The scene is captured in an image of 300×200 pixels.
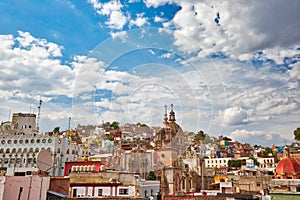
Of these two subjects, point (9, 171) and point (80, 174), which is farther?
point (80, 174)

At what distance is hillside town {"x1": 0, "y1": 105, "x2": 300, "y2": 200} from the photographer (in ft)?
55.3

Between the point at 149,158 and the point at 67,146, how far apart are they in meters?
15.6

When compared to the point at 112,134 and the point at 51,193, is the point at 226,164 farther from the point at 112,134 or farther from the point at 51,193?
the point at 51,193

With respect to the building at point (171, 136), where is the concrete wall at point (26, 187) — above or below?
below

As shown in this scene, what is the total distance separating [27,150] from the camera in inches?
1941

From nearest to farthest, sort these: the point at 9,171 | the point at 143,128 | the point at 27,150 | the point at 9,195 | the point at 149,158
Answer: the point at 9,195 → the point at 9,171 → the point at 27,150 → the point at 149,158 → the point at 143,128

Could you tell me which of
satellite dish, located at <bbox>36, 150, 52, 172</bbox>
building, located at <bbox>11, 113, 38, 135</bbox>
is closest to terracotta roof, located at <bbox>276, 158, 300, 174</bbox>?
satellite dish, located at <bbox>36, 150, 52, 172</bbox>

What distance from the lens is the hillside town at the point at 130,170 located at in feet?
55.3

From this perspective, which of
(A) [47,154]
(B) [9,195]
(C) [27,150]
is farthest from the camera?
(C) [27,150]

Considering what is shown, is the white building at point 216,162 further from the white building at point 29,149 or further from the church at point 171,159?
the white building at point 29,149

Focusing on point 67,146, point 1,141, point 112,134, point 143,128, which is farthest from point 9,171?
point 143,128

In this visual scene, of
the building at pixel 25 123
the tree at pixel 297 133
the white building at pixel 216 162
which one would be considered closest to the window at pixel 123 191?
the building at pixel 25 123

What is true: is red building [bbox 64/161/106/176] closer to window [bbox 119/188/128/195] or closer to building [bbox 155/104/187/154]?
window [bbox 119/188/128/195]

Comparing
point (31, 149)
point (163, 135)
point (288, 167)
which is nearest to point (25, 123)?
point (31, 149)
